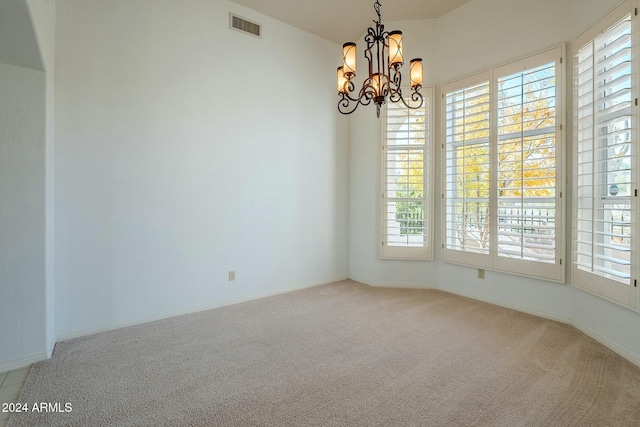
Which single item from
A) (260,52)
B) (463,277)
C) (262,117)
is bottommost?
(463,277)

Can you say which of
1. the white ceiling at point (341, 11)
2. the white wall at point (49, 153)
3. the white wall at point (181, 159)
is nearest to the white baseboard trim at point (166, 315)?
the white wall at point (181, 159)

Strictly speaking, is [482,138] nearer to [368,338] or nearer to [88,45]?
[368,338]

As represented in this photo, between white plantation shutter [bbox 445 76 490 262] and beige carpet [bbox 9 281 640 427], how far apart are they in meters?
0.99

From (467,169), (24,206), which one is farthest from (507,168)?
(24,206)

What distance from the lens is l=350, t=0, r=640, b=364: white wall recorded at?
9.82 feet

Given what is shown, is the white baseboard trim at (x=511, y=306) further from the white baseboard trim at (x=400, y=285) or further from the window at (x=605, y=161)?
the window at (x=605, y=161)

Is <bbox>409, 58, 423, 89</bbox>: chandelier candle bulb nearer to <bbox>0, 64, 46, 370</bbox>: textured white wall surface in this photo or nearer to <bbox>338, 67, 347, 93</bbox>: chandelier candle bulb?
<bbox>338, 67, 347, 93</bbox>: chandelier candle bulb

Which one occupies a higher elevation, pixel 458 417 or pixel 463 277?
pixel 463 277

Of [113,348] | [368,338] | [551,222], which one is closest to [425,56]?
[551,222]

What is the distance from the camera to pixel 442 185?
4.37 metres

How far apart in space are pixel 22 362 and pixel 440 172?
15.5ft

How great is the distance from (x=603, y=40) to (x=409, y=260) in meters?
3.08

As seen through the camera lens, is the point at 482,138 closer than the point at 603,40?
No

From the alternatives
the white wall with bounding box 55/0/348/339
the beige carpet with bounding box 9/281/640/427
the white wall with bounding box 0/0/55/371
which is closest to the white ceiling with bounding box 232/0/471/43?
the white wall with bounding box 55/0/348/339
